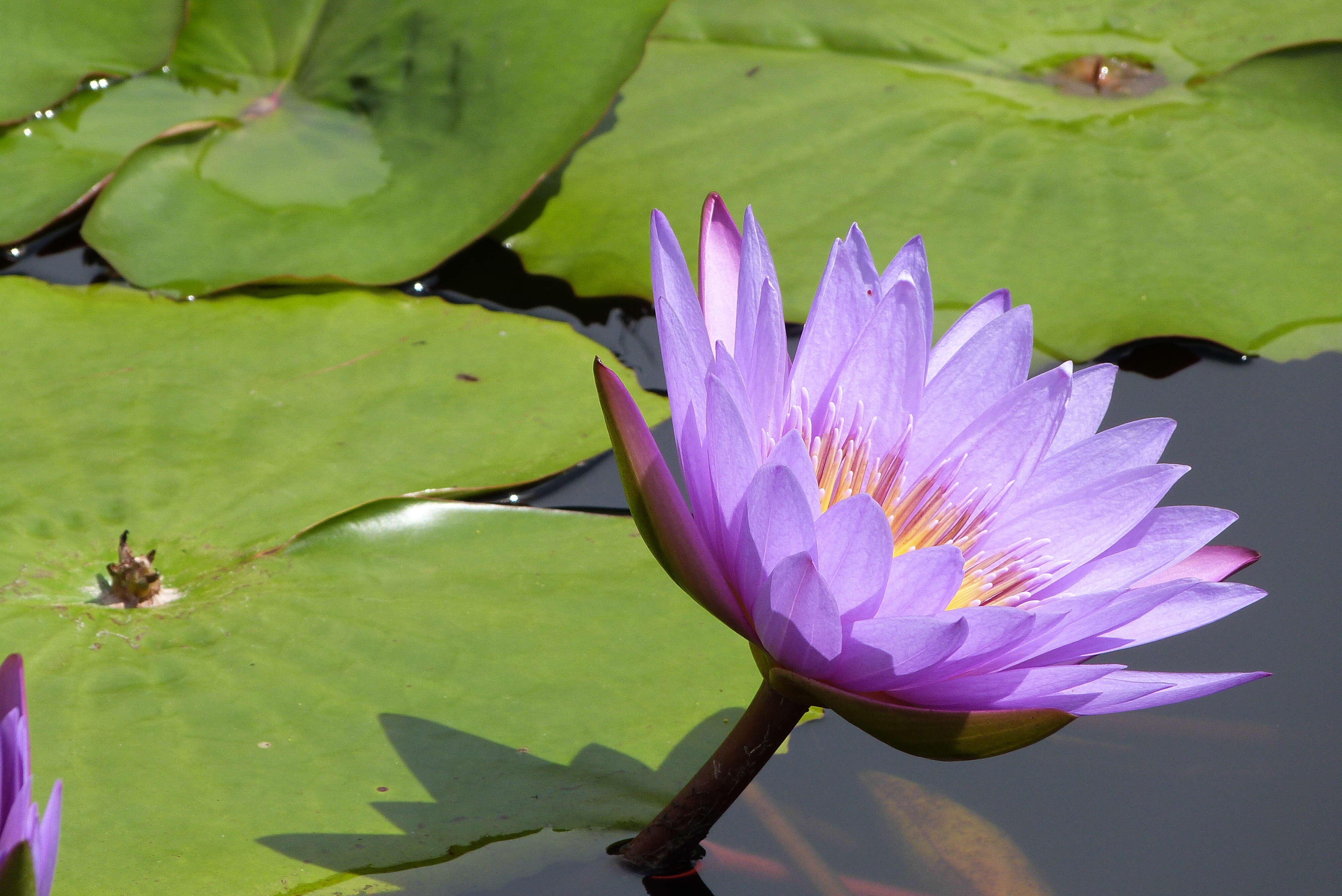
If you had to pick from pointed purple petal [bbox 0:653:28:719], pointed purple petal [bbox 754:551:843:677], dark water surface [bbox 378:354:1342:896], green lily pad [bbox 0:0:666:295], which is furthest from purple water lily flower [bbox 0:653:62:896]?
green lily pad [bbox 0:0:666:295]

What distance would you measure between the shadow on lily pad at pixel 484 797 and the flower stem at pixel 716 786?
50 millimetres

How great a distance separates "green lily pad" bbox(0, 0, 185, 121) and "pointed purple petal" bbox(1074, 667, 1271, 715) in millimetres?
2043

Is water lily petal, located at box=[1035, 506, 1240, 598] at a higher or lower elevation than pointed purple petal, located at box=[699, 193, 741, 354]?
lower

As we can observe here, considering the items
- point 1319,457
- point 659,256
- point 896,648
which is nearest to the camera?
point 896,648

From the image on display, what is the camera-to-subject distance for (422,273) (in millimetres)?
1845

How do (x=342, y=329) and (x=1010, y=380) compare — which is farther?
(x=342, y=329)

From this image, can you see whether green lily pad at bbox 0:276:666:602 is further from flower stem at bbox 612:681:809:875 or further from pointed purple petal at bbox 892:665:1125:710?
pointed purple petal at bbox 892:665:1125:710

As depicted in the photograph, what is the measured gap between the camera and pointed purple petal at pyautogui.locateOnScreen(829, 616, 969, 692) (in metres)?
0.77

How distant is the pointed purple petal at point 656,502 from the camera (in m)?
0.87

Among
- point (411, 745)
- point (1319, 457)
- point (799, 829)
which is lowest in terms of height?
point (799, 829)

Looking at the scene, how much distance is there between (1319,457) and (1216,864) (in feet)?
2.47

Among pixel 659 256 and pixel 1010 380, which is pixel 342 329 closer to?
pixel 659 256

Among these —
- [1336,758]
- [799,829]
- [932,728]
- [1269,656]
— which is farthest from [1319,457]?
[932,728]

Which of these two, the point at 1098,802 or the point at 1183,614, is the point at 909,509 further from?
the point at 1098,802
